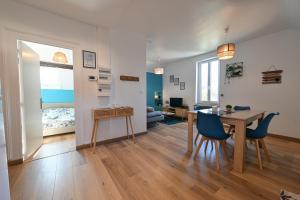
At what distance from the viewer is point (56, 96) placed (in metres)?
4.34

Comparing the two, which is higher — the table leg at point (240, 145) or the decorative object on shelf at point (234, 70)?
the decorative object on shelf at point (234, 70)

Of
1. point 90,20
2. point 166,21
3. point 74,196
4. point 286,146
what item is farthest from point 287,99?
point 90,20

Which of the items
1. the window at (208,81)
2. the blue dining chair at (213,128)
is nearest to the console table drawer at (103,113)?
the blue dining chair at (213,128)

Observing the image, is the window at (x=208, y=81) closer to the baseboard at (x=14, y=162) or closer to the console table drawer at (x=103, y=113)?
the console table drawer at (x=103, y=113)

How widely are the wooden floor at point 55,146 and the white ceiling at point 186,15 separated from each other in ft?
8.63

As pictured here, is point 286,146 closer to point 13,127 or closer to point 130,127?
point 130,127

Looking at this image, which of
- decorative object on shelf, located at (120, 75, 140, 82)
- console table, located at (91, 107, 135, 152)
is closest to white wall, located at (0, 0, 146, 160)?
decorative object on shelf, located at (120, 75, 140, 82)

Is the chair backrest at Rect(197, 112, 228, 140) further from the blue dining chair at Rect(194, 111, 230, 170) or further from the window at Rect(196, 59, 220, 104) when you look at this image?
the window at Rect(196, 59, 220, 104)

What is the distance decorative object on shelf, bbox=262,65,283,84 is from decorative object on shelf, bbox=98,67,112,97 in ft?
13.1

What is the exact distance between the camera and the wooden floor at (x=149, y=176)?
1.48 metres

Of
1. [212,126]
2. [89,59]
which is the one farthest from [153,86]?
[212,126]

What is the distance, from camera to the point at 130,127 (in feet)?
11.1

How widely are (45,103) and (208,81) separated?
5726 millimetres

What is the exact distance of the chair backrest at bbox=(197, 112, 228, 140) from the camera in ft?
6.27
